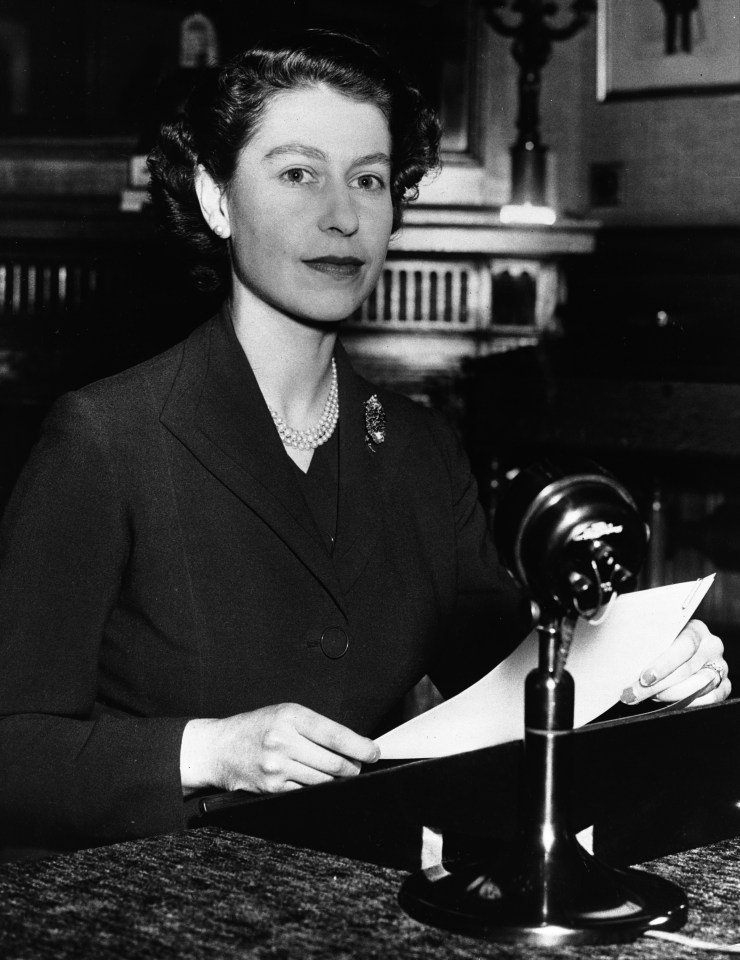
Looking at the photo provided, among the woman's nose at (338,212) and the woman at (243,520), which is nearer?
the woman at (243,520)

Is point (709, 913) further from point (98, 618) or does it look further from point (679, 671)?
point (98, 618)

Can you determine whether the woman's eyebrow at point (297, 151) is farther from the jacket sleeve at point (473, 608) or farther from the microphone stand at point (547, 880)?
the microphone stand at point (547, 880)

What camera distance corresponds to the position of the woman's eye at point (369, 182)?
1660 millimetres

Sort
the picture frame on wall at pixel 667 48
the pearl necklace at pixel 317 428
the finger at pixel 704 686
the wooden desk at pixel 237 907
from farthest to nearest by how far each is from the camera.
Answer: the picture frame on wall at pixel 667 48
the pearl necklace at pixel 317 428
the finger at pixel 704 686
the wooden desk at pixel 237 907

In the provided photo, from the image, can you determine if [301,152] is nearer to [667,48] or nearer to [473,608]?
[473,608]

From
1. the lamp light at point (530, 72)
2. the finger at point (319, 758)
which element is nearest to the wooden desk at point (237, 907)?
the finger at point (319, 758)

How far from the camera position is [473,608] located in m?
1.80

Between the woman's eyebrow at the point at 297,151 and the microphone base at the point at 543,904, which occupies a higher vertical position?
the woman's eyebrow at the point at 297,151

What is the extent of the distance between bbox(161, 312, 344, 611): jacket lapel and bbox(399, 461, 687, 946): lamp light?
700 millimetres

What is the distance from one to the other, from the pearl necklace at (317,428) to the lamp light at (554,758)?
83cm

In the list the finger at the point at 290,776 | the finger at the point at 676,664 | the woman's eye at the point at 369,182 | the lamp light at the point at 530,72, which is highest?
the lamp light at the point at 530,72

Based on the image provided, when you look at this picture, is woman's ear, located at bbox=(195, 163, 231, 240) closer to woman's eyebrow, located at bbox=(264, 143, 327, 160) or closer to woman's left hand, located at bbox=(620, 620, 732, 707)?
woman's eyebrow, located at bbox=(264, 143, 327, 160)

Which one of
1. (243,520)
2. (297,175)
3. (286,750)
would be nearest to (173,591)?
(243,520)

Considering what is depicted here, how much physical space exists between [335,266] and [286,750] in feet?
2.16
